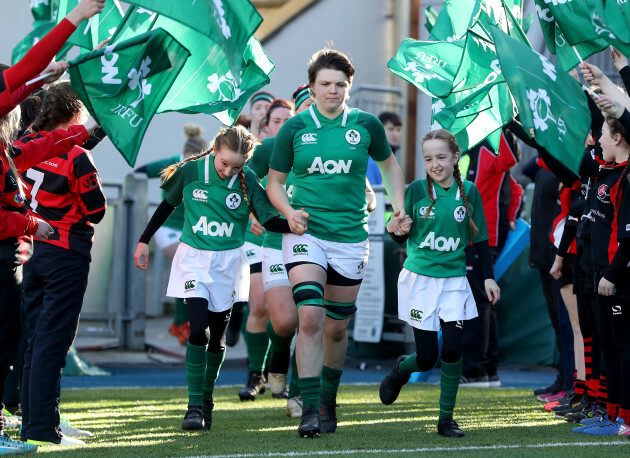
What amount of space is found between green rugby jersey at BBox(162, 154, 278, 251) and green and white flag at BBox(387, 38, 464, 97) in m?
1.16

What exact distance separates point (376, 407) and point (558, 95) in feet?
9.89

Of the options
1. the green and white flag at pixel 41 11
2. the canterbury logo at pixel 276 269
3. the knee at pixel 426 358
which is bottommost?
the knee at pixel 426 358

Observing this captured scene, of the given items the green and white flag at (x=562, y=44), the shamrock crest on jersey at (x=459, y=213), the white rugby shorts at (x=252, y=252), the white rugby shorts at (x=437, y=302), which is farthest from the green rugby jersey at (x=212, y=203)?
the green and white flag at (x=562, y=44)

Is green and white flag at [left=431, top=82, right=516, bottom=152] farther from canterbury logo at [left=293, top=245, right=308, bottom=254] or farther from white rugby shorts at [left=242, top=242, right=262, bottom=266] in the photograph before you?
white rugby shorts at [left=242, top=242, right=262, bottom=266]

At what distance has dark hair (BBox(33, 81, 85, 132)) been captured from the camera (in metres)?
5.84

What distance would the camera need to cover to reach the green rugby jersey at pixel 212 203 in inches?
253

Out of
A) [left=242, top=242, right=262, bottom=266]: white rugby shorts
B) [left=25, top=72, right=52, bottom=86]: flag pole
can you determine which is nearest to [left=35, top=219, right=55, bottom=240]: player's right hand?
[left=25, top=72, right=52, bottom=86]: flag pole

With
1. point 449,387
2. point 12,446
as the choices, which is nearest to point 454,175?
point 449,387

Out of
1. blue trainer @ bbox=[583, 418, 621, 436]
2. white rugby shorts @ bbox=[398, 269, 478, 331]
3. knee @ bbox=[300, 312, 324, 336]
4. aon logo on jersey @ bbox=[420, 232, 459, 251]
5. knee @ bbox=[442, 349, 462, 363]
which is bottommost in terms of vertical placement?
blue trainer @ bbox=[583, 418, 621, 436]

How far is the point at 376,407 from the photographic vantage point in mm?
7746

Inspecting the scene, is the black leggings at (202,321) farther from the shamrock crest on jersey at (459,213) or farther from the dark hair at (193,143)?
the dark hair at (193,143)

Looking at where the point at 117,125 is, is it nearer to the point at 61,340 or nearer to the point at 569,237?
the point at 61,340

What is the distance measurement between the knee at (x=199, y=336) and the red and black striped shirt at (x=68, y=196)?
34.3 inches

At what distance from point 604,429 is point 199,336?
2.37 metres
